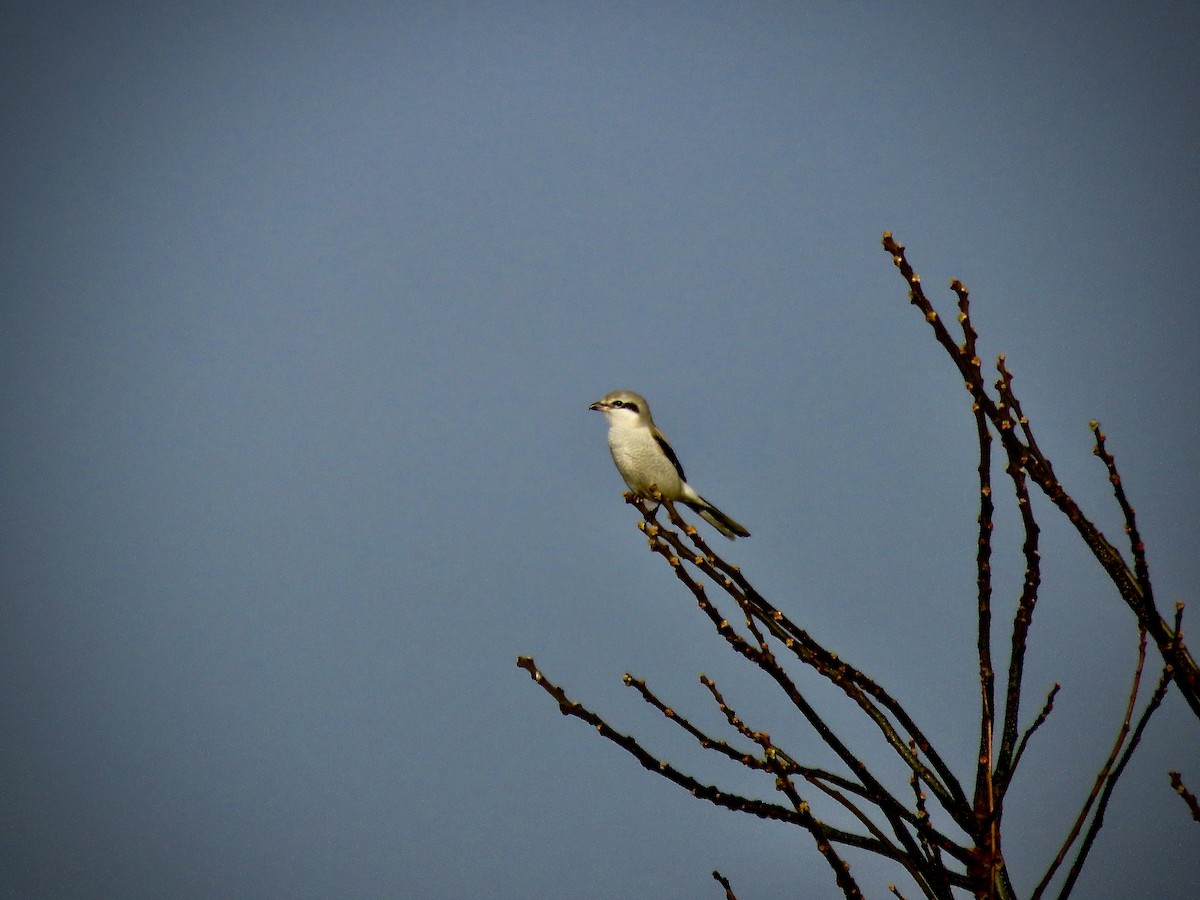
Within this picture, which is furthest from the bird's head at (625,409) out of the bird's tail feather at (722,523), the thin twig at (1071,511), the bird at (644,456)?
the thin twig at (1071,511)

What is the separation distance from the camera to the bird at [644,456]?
4695mm

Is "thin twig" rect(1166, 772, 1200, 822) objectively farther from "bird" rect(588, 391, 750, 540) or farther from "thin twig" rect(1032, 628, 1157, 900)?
"bird" rect(588, 391, 750, 540)

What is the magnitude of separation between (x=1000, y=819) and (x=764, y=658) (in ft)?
1.86

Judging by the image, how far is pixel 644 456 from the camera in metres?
4.70

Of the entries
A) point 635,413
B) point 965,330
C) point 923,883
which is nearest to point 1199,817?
point 923,883

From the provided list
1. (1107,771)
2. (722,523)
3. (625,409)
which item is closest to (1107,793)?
(1107,771)

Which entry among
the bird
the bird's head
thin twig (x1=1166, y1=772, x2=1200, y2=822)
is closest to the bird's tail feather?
the bird

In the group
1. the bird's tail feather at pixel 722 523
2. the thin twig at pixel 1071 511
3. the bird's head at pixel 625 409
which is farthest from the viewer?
the bird's head at pixel 625 409

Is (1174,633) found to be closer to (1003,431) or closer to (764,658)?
(1003,431)

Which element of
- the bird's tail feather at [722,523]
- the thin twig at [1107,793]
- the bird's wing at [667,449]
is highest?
the bird's wing at [667,449]

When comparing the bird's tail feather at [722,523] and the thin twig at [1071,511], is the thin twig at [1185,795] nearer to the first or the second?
the thin twig at [1071,511]

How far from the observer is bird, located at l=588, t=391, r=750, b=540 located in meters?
4.70

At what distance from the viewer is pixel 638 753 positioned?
6.01 feet

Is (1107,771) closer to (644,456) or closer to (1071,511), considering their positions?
(1071,511)
